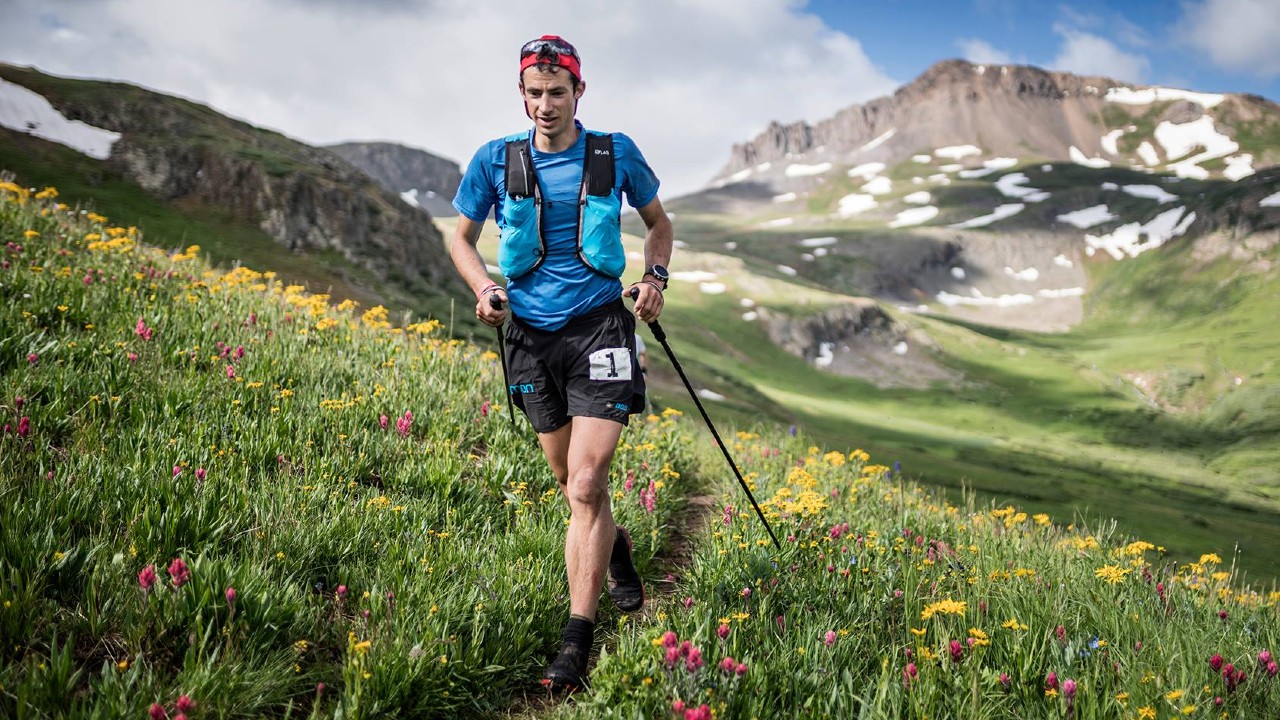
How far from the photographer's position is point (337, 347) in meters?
8.89

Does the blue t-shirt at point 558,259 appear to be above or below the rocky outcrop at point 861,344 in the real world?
below

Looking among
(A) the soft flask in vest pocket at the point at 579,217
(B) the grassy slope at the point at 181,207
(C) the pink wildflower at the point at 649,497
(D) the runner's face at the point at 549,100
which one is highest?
(B) the grassy slope at the point at 181,207

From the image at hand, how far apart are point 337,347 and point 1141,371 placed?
17458cm

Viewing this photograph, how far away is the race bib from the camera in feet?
15.4

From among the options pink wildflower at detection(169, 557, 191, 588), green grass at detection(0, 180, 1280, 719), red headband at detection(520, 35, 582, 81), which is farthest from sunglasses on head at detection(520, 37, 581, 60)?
pink wildflower at detection(169, 557, 191, 588)

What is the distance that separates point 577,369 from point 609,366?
0.79 ft

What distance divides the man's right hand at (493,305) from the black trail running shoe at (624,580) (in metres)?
1.78

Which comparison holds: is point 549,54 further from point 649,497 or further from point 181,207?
Answer: point 181,207

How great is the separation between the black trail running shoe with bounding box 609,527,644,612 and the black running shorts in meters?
0.99

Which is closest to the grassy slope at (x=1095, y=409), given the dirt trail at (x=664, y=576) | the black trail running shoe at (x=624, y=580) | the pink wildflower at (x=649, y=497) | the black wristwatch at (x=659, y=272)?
the dirt trail at (x=664, y=576)

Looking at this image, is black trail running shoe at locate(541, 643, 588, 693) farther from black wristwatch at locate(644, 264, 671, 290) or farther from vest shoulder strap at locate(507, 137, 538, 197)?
vest shoulder strap at locate(507, 137, 538, 197)

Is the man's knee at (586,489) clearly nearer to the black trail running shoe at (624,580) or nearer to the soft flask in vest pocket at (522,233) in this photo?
the black trail running shoe at (624,580)

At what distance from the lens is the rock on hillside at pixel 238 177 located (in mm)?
41938

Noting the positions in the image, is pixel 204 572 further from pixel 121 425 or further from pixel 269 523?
pixel 121 425
